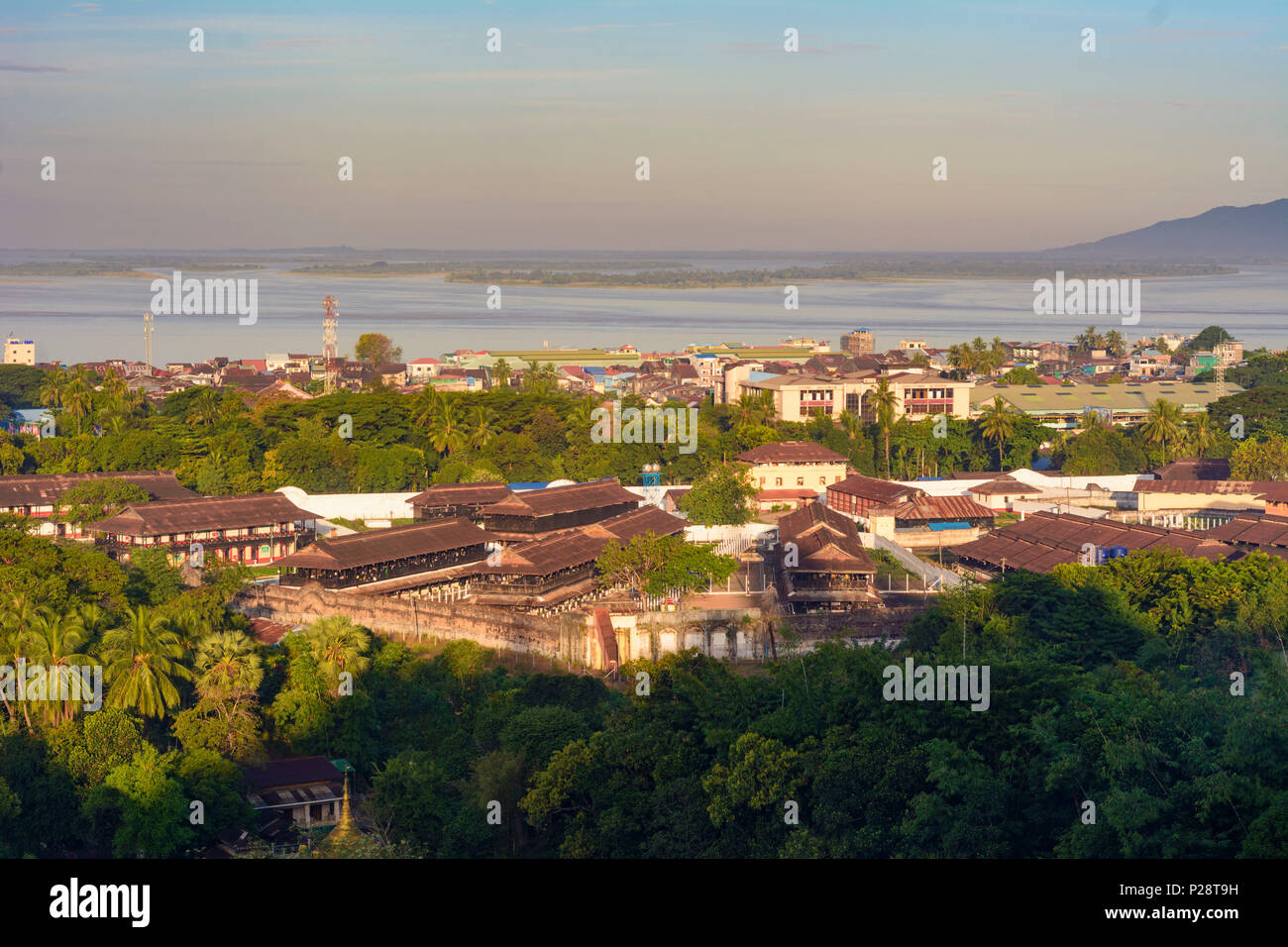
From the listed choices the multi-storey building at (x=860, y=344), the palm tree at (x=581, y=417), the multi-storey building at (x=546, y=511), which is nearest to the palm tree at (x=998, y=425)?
the palm tree at (x=581, y=417)

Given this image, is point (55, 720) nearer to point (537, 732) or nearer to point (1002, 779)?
point (537, 732)

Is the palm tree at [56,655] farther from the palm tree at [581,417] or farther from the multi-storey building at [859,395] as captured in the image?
the multi-storey building at [859,395]

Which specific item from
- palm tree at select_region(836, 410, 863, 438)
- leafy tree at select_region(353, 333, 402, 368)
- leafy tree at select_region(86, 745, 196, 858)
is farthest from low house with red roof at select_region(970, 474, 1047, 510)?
leafy tree at select_region(353, 333, 402, 368)

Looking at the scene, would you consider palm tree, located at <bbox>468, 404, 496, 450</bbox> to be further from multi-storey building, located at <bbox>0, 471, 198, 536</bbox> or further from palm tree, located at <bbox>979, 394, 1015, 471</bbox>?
palm tree, located at <bbox>979, 394, 1015, 471</bbox>

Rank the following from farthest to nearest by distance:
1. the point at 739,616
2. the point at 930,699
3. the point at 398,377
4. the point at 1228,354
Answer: the point at 1228,354
the point at 398,377
the point at 739,616
the point at 930,699

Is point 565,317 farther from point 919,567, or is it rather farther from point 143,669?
point 143,669

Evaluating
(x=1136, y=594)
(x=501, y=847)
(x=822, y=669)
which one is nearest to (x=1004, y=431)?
(x=1136, y=594)
